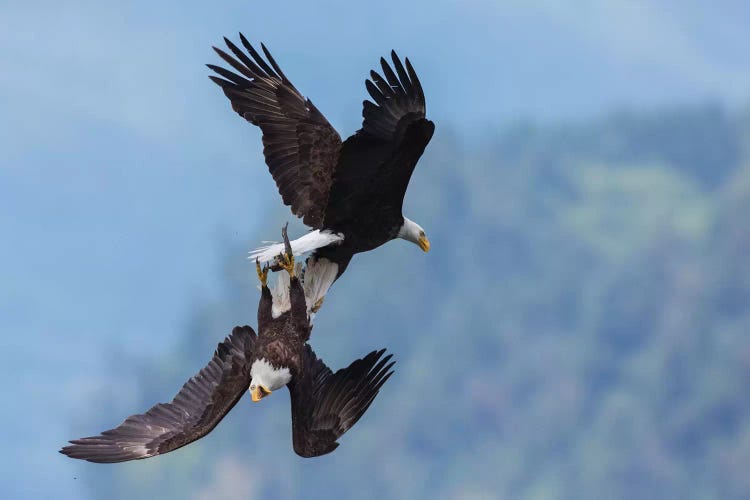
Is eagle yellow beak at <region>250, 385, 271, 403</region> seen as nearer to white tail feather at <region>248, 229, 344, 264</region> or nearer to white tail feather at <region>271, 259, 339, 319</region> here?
white tail feather at <region>271, 259, 339, 319</region>

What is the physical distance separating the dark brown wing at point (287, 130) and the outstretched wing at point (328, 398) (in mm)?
1037

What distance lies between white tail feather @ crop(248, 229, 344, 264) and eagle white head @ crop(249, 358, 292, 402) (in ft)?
2.34

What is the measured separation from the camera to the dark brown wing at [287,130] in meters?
11.0

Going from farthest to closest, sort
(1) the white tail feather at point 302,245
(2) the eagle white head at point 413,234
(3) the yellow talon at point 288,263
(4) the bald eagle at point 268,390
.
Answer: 1. (2) the eagle white head at point 413,234
2. (1) the white tail feather at point 302,245
3. (3) the yellow talon at point 288,263
4. (4) the bald eagle at point 268,390

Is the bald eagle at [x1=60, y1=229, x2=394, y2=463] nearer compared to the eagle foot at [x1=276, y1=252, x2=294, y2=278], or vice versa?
the bald eagle at [x1=60, y1=229, x2=394, y2=463]

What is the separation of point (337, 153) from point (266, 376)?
180 cm

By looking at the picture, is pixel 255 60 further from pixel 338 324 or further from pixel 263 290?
pixel 338 324

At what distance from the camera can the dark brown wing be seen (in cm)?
1098

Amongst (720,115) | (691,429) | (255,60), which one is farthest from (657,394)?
(255,60)

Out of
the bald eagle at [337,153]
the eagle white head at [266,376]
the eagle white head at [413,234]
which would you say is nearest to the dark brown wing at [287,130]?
the bald eagle at [337,153]

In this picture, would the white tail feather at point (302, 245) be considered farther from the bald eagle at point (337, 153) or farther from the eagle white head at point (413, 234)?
the eagle white head at point (413, 234)

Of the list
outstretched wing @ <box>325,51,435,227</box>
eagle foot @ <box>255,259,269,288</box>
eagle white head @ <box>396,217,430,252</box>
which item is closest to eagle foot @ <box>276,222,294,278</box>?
eagle foot @ <box>255,259,269,288</box>

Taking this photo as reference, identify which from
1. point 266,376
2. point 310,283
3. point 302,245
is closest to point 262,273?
point 302,245

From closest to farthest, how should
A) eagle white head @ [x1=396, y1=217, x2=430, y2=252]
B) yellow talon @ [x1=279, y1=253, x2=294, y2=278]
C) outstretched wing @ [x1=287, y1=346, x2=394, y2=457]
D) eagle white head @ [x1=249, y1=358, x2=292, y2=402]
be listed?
eagle white head @ [x1=249, y1=358, x2=292, y2=402] < yellow talon @ [x1=279, y1=253, x2=294, y2=278] < outstretched wing @ [x1=287, y1=346, x2=394, y2=457] < eagle white head @ [x1=396, y1=217, x2=430, y2=252]
